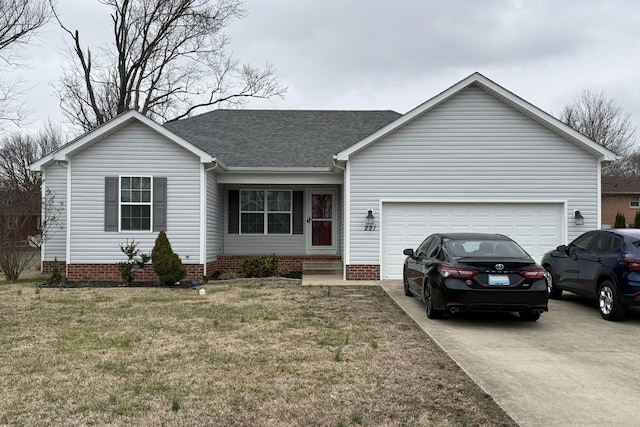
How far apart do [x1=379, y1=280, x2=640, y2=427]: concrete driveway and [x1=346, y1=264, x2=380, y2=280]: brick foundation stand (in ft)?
13.6

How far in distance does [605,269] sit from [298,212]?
10549 millimetres

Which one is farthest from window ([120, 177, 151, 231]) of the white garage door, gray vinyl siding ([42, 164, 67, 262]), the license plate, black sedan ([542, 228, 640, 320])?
black sedan ([542, 228, 640, 320])

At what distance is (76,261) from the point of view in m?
15.0

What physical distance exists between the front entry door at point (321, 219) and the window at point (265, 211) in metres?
0.73

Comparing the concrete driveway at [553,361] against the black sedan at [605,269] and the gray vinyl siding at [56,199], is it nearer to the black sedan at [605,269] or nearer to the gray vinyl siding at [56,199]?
the black sedan at [605,269]

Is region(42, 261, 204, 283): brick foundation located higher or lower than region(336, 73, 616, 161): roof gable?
lower

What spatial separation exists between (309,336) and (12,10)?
2674 cm

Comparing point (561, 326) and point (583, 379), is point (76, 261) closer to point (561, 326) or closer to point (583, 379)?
point (561, 326)

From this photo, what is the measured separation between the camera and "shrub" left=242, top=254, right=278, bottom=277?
16016 mm

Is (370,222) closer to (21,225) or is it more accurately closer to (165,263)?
(165,263)

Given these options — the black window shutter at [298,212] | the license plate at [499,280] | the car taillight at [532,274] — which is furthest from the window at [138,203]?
A: the car taillight at [532,274]

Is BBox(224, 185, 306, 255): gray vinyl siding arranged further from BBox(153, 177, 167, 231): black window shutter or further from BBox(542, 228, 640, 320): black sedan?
BBox(542, 228, 640, 320): black sedan

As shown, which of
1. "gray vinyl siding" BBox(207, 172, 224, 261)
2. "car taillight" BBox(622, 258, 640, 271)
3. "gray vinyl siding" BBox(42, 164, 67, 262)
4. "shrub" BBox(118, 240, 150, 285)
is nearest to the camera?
"car taillight" BBox(622, 258, 640, 271)

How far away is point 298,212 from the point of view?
59.7 ft
